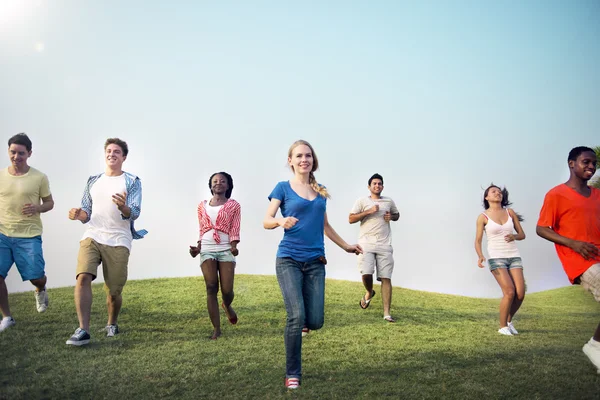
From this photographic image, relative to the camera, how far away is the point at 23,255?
7816 millimetres

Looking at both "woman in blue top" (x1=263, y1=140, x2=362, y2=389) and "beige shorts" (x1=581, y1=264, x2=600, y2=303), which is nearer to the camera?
"woman in blue top" (x1=263, y1=140, x2=362, y2=389)

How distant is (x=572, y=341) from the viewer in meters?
8.15

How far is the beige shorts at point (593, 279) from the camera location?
534 cm

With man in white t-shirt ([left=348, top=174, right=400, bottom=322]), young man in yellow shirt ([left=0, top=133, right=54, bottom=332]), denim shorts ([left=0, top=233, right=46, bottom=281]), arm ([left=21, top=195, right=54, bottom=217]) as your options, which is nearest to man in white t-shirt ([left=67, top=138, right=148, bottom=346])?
arm ([left=21, top=195, right=54, bottom=217])

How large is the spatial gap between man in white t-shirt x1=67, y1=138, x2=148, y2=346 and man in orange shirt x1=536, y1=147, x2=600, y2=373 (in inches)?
217

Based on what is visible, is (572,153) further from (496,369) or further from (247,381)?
(247,381)

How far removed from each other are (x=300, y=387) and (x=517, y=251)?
5364 millimetres

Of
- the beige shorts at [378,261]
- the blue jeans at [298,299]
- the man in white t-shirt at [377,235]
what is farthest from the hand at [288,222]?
the beige shorts at [378,261]

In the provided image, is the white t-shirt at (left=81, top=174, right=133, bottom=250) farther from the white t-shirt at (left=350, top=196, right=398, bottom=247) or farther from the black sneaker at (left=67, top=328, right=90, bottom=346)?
the white t-shirt at (left=350, top=196, right=398, bottom=247)

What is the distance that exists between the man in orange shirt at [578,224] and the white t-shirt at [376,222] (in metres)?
3.94

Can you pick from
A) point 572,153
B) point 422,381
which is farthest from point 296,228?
point 572,153

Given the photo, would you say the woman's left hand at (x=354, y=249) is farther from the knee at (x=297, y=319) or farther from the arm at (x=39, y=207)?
the arm at (x=39, y=207)

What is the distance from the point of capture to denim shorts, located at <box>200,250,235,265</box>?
738cm

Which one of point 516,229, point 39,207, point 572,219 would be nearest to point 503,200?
point 516,229
